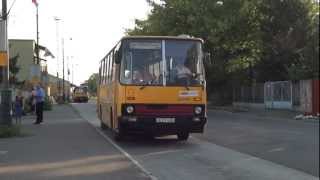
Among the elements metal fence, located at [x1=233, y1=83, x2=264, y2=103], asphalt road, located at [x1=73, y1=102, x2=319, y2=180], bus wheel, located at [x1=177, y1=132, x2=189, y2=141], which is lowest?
asphalt road, located at [x1=73, y1=102, x2=319, y2=180]

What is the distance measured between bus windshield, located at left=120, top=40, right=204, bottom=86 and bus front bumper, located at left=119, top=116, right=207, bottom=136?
94 cm

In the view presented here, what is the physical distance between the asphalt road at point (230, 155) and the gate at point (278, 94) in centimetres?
2326

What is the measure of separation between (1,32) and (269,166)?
40.5ft

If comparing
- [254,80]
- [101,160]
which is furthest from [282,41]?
[101,160]

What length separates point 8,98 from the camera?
953 inches

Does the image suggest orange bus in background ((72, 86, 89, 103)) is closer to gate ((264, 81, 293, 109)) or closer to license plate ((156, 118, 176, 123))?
gate ((264, 81, 293, 109))

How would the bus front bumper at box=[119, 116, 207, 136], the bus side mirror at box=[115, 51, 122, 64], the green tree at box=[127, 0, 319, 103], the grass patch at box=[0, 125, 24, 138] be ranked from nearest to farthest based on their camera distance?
the bus front bumper at box=[119, 116, 207, 136], the bus side mirror at box=[115, 51, 122, 64], the grass patch at box=[0, 125, 24, 138], the green tree at box=[127, 0, 319, 103]

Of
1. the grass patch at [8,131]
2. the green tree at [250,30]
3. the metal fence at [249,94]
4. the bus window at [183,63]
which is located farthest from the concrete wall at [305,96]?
the bus window at [183,63]

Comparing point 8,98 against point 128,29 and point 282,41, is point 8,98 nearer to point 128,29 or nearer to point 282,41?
point 282,41

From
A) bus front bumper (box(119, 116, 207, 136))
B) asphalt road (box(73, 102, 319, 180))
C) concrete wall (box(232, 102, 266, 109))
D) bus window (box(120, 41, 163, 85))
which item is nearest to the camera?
asphalt road (box(73, 102, 319, 180))

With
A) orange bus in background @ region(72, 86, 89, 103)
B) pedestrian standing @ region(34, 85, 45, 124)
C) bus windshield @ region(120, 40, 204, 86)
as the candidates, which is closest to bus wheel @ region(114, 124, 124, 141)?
bus windshield @ region(120, 40, 204, 86)

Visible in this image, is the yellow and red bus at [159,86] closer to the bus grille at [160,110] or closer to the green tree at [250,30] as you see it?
the bus grille at [160,110]

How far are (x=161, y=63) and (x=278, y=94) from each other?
31209 millimetres

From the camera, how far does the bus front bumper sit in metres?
19.1
